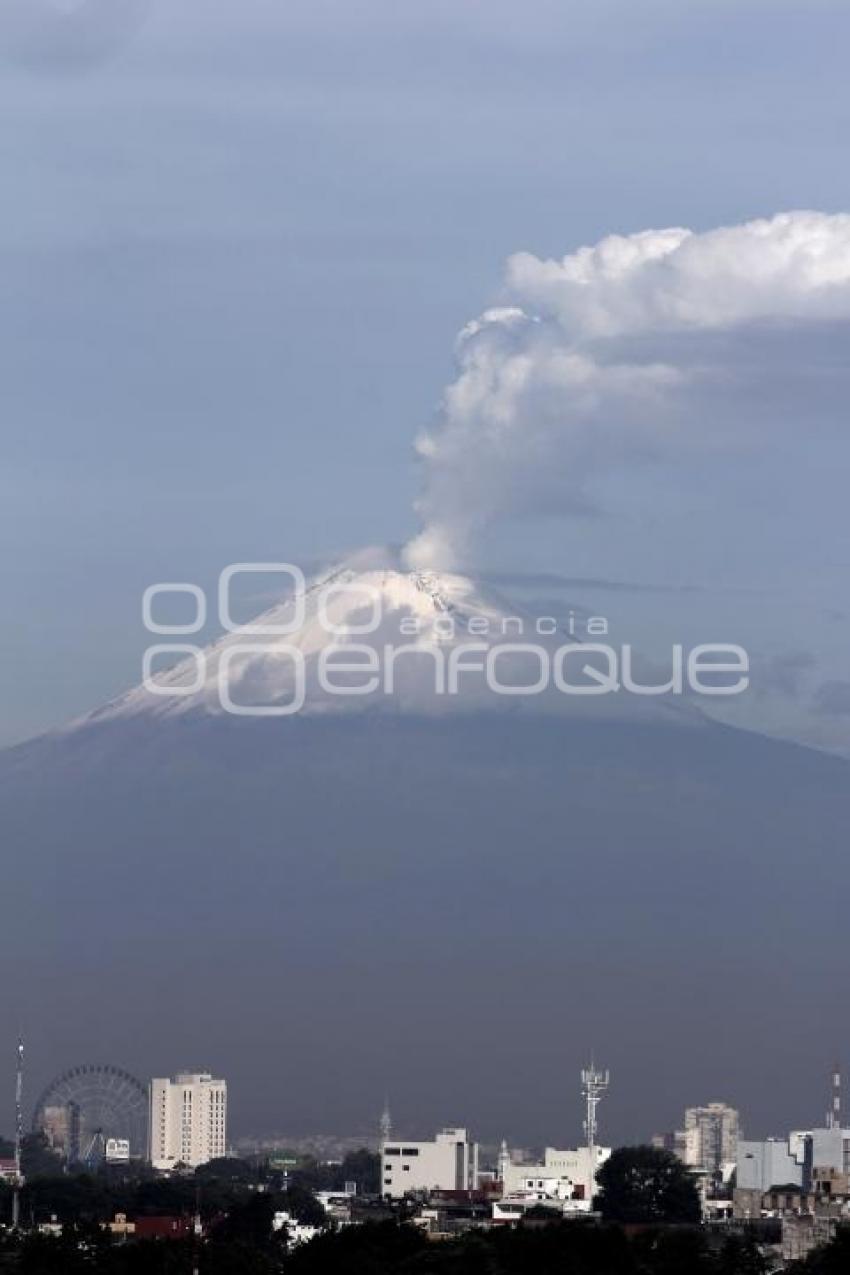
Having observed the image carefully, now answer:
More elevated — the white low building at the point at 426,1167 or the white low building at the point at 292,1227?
the white low building at the point at 426,1167

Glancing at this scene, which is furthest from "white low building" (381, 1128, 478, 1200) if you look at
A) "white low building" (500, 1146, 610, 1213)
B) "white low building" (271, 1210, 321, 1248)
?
"white low building" (271, 1210, 321, 1248)

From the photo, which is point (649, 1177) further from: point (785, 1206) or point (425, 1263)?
point (425, 1263)

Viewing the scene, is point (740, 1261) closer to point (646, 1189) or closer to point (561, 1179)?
point (646, 1189)

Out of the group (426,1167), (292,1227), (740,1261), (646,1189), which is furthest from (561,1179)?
(740,1261)

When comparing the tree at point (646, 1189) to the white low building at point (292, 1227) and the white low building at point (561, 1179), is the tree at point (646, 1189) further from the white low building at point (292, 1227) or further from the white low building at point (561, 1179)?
the white low building at point (292, 1227)

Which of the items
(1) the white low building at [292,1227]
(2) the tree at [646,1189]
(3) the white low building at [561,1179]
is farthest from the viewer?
(3) the white low building at [561,1179]

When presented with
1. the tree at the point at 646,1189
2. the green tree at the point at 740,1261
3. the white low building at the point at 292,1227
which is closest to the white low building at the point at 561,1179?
the tree at the point at 646,1189

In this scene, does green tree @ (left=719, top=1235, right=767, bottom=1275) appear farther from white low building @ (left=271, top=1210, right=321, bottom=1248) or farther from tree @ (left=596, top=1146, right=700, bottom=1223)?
tree @ (left=596, top=1146, right=700, bottom=1223)
